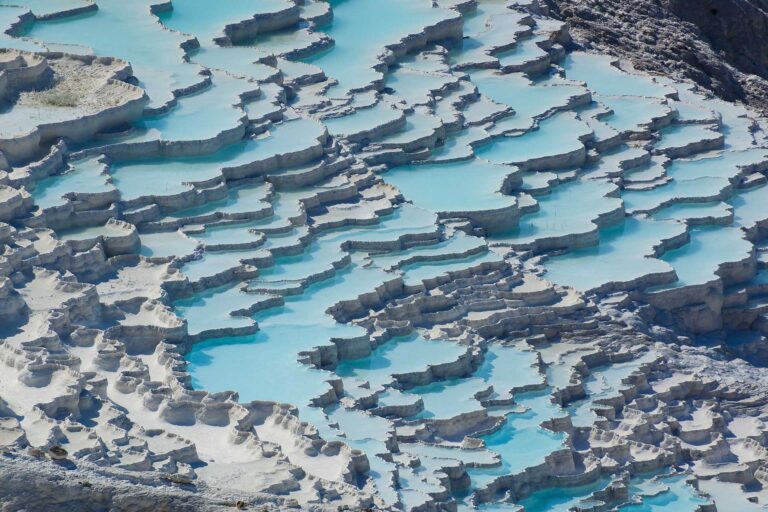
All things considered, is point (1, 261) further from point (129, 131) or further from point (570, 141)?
point (570, 141)

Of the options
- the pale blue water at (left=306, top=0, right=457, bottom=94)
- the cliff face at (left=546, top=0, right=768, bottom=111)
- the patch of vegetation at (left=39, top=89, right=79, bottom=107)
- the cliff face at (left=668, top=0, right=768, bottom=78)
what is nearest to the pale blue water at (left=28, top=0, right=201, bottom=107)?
the patch of vegetation at (left=39, top=89, right=79, bottom=107)

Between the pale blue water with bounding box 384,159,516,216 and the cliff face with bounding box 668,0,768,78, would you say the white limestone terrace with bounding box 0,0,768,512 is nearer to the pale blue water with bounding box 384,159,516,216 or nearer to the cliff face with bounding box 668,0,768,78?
the pale blue water with bounding box 384,159,516,216

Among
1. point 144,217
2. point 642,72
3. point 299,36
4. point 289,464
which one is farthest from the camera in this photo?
point 642,72

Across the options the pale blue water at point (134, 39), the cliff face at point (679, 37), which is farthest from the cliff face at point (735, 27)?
the pale blue water at point (134, 39)

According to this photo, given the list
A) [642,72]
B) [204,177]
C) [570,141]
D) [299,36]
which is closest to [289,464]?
[204,177]

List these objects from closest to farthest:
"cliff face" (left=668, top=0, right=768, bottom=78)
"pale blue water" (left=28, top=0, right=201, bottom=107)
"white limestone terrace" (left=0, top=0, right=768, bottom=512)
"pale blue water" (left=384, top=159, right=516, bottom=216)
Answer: "white limestone terrace" (left=0, top=0, right=768, bottom=512) < "pale blue water" (left=384, top=159, right=516, bottom=216) < "pale blue water" (left=28, top=0, right=201, bottom=107) < "cliff face" (left=668, top=0, right=768, bottom=78)

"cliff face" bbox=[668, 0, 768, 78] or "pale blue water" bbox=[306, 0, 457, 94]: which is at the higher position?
"pale blue water" bbox=[306, 0, 457, 94]

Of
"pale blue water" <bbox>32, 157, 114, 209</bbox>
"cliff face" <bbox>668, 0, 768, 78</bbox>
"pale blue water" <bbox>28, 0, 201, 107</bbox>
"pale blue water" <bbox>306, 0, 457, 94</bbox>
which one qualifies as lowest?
"cliff face" <bbox>668, 0, 768, 78</bbox>
